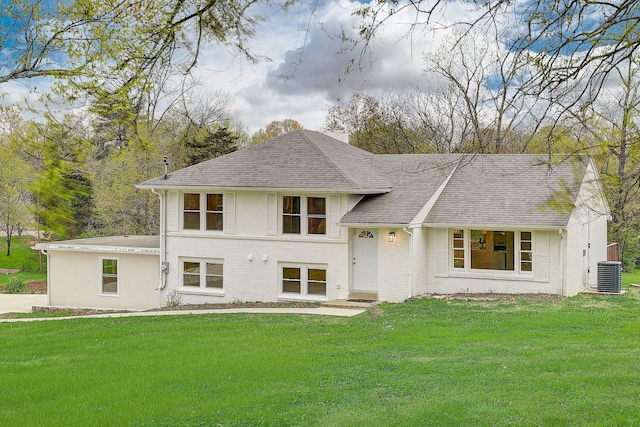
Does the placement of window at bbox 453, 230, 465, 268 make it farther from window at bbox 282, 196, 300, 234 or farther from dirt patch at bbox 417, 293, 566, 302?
window at bbox 282, 196, 300, 234

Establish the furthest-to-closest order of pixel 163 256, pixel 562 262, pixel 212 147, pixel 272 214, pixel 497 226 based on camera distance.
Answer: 1. pixel 212 147
2. pixel 163 256
3. pixel 272 214
4. pixel 497 226
5. pixel 562 262

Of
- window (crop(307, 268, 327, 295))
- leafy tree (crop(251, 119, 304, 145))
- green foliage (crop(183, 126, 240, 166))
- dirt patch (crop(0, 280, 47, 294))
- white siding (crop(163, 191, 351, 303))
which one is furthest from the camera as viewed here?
leafy tree (crop(251, 119, 304, 145))

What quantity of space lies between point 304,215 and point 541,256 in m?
7.78

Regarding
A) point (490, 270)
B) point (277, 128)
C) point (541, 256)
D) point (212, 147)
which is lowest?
point (490, 270)

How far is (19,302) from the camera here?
27094 millimetres

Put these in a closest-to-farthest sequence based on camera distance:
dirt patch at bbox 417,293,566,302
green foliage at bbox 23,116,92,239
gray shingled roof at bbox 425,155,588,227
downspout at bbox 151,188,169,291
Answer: green foliage at bbox 23,116,92,239 → dirt patch at bbox 417,293,566,302 → gray shingled roof at bbox 425,155,588,227 → downspout at bbox 151,188,169,291

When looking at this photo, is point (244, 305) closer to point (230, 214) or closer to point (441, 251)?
point (230, 214)

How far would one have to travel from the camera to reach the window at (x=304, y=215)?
2244 centimetres

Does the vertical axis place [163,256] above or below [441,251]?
below

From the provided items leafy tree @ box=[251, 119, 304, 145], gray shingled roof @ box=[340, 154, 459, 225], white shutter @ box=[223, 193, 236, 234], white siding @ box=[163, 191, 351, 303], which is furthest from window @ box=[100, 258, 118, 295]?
leafy tree @ box=[251, 119, 304, 145]

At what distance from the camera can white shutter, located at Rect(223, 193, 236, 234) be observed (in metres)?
23.4

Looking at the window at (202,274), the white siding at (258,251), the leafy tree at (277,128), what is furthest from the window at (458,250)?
the leafy tree at (277,128)

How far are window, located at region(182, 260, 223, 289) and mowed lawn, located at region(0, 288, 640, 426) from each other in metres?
6.22

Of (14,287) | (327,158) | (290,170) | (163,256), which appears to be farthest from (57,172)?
(14,287)
